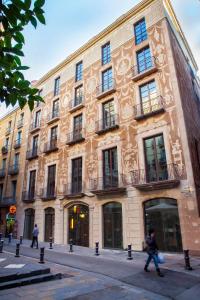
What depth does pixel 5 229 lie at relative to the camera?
25.7m

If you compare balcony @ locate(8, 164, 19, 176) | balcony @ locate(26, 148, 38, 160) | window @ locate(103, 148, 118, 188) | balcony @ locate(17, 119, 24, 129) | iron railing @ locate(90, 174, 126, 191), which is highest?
balcony @ locate(17, 119, 24, 129)

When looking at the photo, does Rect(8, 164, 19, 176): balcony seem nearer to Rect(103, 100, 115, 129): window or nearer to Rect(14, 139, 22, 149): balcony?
Rect(14, 139, 22, 149): balcony

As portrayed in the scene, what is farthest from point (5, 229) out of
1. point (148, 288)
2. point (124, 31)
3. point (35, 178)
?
point (124, 31)

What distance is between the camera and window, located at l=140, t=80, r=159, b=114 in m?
15.7

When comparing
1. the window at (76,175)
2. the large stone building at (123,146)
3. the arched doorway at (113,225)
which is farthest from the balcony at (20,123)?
the arched doorway at (113,225)

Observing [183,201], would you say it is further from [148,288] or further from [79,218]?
[79,218]

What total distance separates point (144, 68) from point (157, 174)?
8.76m

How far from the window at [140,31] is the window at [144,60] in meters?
1.14

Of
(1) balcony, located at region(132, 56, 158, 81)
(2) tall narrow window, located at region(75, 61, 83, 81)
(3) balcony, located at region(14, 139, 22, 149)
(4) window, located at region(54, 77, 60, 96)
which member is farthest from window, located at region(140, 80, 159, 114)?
(3) balcony, located at region(14, 139, 22, 149)

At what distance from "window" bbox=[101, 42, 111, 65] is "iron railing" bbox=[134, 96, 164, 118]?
6.92m

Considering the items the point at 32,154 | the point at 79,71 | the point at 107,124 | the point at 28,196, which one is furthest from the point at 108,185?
the point at 79,71

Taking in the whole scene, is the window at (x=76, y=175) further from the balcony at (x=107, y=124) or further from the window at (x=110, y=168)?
the balcony at (x=107, y=124)

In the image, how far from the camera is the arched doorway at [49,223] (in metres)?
19.8

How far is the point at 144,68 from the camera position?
56.5 ft
